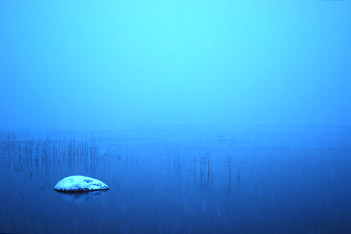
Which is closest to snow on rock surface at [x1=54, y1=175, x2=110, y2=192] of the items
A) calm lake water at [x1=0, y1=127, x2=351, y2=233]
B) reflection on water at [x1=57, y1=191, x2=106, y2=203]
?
reflection on water at [x1=57, y1=191, x2=106, y2=203]

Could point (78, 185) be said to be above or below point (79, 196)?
above

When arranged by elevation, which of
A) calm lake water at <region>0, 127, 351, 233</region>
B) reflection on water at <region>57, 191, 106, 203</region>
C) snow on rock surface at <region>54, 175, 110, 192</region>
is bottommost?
calm lake water at <region>0, 127, 351, 233</region>

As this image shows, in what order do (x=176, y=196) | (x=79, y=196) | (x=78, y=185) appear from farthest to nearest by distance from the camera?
1. (x=176, y=196)
2. (x=78, y=185)
3. (x=79, y=196)

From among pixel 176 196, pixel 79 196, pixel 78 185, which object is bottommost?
pixel 176 196

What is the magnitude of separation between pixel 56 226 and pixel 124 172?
689 cm

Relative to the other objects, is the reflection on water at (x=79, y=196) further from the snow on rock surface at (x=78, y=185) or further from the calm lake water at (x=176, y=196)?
the snow on rock surface at (x=78, y=185)

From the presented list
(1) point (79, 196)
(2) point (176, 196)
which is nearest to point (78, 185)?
(1) point (79, 196)

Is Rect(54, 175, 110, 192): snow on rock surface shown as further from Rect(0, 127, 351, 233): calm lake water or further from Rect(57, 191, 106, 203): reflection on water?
Rect(0, 127, 351, 233): calm lake water

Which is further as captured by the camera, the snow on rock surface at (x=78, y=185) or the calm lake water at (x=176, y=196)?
the snow on rock surface at (x=78, y=185)

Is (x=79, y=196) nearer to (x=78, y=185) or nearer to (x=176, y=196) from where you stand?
(x=78, y=185)

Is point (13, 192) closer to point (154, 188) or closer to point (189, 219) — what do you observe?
point (154, 188)

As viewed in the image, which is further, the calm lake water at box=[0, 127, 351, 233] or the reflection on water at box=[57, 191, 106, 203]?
the reflection on water at box=[57, 191, 106, 203]

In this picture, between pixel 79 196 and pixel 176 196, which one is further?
pixel 176 196

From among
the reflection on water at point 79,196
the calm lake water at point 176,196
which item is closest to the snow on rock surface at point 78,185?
the reflection on water at point 79,196
